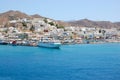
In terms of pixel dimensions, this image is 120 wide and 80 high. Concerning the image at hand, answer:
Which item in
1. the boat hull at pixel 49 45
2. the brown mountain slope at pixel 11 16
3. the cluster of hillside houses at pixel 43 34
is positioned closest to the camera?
the boat hull at pixel 49 45

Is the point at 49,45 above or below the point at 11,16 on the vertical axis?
below

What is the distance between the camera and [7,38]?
79375mm

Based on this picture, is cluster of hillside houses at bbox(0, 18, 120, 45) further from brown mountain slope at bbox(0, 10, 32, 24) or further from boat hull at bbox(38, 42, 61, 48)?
brown mountain slope at bbox(0, 10, 32, 24)

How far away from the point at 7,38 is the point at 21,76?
5290cm

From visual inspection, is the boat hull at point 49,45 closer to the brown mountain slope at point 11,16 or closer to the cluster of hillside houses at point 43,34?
the cluster of hillside houses at point 43,34

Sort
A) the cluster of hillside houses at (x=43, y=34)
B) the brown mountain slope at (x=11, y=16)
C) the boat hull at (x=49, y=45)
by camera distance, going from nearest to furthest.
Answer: the boat hull at (x=49, y=45) < the cluster of hillside houses at (x=43, y=34) < the brown mountain slope at (x=11, y=16)

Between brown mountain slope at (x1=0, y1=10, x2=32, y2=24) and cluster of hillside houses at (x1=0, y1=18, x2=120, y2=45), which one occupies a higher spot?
brown mountain slope at (x1=0, y1=10, x2=32, y2=24)

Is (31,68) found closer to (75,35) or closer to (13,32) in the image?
(13,32)

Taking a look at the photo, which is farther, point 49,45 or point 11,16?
point 11,16

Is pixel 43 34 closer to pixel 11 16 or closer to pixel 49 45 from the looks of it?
pixel 49 45

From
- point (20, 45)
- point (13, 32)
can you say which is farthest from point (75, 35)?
point (20, 45)

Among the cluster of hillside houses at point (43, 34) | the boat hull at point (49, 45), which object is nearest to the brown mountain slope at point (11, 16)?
the cluster of hillside houses at point (43, 34)

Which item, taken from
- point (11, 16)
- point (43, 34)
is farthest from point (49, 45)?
point (11, 16)

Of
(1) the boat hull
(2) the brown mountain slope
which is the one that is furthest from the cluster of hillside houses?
(2) the brown mountain slope
